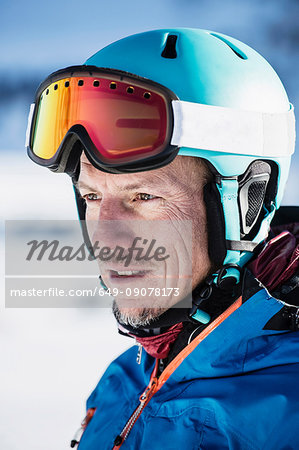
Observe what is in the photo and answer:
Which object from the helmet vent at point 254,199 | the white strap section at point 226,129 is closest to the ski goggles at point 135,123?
the white strap section at point 226,129

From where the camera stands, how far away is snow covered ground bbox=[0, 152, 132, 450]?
306cm

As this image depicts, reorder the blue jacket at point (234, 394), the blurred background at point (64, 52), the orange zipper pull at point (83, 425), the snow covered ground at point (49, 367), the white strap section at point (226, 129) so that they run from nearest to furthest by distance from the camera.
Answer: the blue jacket at point (234, 394), the white strap section at point (226, 129), the orange zipper pull at point (83, 425), the snow covered ground at point (49, 367), the blurred background at point (64, 52)

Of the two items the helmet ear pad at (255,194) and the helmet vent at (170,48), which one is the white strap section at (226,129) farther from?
the helmet vent at (170,48)

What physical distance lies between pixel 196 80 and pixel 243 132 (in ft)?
0.66

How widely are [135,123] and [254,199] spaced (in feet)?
1.44

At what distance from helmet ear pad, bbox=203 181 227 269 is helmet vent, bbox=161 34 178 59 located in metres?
0.39

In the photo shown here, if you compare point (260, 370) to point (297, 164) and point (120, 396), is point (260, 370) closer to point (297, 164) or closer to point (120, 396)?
point (120, 396)

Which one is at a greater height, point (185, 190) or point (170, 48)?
point (170, 48)

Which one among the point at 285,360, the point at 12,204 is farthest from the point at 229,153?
the point at 12,204

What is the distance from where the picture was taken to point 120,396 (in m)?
1.95

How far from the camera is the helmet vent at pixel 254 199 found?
5.65ft

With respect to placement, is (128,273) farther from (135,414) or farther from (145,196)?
(135,414)

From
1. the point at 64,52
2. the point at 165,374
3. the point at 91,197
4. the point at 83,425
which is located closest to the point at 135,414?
the point at 165,374

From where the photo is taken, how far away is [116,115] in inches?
62.5
